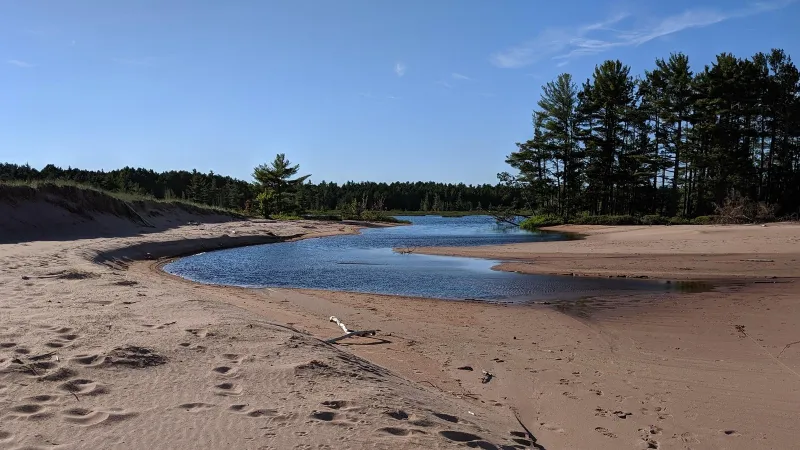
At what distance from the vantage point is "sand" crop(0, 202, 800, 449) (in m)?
3.61

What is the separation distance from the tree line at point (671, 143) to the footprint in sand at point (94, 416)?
1462 inches

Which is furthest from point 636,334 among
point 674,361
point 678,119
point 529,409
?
point 678,119

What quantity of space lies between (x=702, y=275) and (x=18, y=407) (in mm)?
15559

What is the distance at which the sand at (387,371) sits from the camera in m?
3.61

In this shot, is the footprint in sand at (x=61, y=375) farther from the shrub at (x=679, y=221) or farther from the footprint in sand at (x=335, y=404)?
the shrub at (x=679, y=221)

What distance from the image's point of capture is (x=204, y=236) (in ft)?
90.7

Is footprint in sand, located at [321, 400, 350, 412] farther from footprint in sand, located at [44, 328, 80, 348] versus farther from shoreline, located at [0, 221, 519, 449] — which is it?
footprint in sand, located at [44, 328, 80, 348]

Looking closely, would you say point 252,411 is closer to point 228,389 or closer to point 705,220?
point 228,389

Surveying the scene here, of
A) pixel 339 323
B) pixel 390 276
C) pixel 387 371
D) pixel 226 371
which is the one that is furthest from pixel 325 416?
pixel 390 276

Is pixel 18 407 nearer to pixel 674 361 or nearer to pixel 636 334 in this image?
pixel 674 361

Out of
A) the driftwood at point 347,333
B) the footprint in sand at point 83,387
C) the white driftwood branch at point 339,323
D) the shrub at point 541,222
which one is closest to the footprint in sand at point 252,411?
the footprint in sand at point 83,387

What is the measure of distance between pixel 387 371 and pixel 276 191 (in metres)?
54.1

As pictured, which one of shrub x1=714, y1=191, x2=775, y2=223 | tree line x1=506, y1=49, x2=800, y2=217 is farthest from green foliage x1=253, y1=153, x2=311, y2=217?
shrub x1=714, y1=191, x2=775, y2=223

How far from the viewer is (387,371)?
565 centimetres
